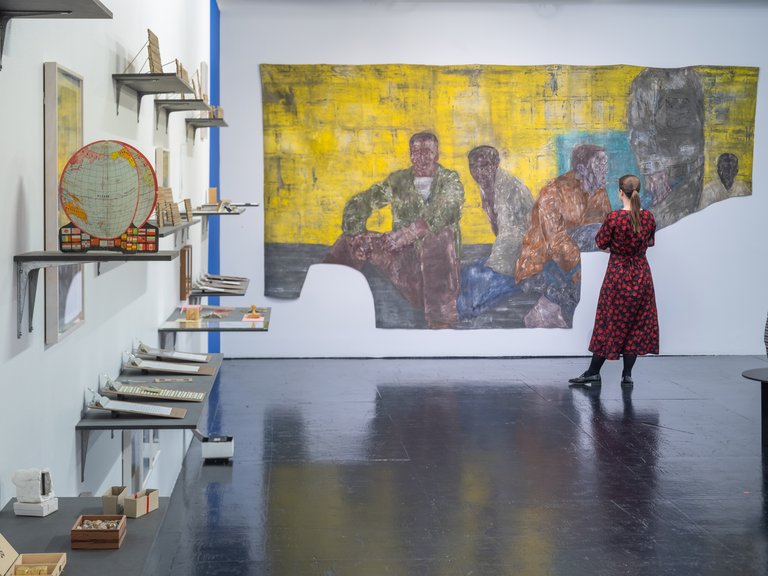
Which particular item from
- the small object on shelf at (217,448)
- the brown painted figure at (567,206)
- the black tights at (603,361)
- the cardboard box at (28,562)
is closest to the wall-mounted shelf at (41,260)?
the cardboard box at (28,562)

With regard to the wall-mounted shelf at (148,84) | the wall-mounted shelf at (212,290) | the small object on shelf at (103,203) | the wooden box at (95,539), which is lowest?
the wooden box at (95,539)

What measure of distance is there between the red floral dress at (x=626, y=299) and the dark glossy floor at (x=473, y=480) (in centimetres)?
36

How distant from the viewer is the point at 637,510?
16.6 ft

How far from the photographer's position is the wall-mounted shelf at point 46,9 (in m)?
2.45

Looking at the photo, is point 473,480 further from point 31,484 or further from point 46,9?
point 46,9

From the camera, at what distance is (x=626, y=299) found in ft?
26.6

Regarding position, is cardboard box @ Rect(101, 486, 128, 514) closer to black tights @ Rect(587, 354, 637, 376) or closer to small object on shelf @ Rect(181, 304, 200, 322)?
small object on shelf @ Rect(181, 304, 200, 322)

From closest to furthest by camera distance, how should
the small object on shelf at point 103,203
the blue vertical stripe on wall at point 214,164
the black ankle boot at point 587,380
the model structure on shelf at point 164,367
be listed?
the small object on shelf at point 103,203 < the model structure on shelf at point 164,367 < the black ankle boot at point 587,380 < the blue vertical stripe on wall at point 214,164

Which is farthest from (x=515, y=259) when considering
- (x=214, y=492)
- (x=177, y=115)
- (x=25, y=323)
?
(x=25, y=323)

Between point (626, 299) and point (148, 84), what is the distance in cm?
469

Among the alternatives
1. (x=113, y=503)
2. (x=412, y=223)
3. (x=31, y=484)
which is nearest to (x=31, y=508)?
(x=31, y=484)

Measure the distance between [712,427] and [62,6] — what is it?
18.1 feet

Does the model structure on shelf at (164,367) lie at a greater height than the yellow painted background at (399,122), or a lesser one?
lesser

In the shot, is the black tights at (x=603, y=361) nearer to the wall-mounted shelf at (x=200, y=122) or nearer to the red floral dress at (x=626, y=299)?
the red floral dress at (x=626, y=299)
